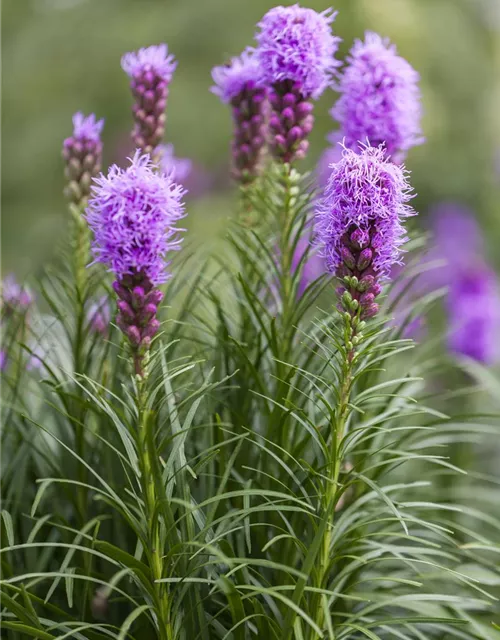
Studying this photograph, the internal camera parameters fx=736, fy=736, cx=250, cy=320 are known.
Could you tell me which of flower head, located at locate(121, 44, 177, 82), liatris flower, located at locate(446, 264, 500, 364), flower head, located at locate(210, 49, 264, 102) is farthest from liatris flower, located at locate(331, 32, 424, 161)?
liatris flower, located at locate(446, 264, 500, 364)

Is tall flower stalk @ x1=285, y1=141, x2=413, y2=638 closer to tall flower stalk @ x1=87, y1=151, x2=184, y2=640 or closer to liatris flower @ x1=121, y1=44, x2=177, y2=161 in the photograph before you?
tall flower stalk @ x1=87, y1=151, x2=184, y2=640

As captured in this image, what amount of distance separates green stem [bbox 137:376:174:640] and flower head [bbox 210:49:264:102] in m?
0.82

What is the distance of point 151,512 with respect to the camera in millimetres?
1063

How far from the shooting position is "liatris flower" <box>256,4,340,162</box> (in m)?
1.37

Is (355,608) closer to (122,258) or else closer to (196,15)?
(122,258)

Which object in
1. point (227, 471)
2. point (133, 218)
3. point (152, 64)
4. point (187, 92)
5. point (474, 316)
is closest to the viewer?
point (133, 218)

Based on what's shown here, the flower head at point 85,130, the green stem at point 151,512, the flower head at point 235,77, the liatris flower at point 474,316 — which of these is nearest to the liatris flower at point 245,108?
the flower head at point 235,77

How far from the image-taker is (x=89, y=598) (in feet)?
4.47

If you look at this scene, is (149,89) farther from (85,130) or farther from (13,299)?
(13,299)

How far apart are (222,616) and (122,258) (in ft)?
2.33

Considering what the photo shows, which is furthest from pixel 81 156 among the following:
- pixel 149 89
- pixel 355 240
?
pixel 355 240

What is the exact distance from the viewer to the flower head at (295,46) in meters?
1.36

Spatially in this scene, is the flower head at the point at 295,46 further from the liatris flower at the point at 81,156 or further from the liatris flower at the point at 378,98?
the liatris flower at the point at 81,156

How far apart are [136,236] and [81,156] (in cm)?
65
